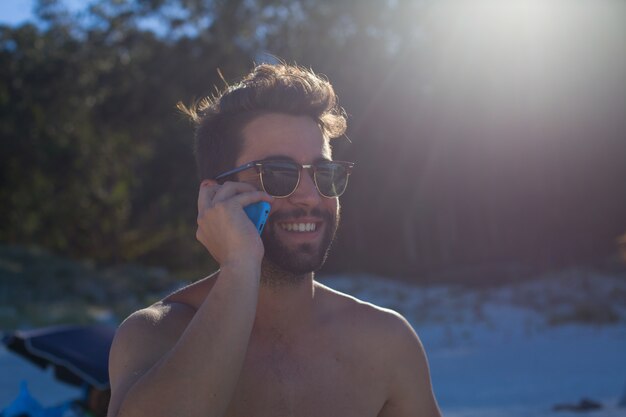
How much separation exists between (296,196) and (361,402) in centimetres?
64

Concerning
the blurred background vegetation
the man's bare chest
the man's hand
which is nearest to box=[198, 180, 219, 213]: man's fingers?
the man's hand

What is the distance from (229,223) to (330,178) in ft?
1.41

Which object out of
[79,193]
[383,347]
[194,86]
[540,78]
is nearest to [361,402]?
[383,347]

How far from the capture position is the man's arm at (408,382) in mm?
2359

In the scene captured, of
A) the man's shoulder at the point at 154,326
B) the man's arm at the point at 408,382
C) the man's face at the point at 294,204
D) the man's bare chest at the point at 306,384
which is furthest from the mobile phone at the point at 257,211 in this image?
the man's arm at the point at 408,382

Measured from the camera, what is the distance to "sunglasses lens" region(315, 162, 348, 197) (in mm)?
2260

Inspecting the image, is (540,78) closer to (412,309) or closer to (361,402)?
(412,309)

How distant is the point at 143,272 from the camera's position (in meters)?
17.7

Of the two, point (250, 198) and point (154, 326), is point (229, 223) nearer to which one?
point (250, 198)

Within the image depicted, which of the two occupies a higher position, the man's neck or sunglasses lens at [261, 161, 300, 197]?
sunglasses lens at [261, 161, 300, 197]

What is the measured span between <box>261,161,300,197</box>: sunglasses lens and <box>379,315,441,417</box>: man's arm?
1.99 ft

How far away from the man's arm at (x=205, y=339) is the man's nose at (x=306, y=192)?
0.55ft

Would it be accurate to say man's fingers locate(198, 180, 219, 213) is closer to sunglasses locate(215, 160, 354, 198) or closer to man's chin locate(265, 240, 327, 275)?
sunglasses locate(215, 160, 354, 198)

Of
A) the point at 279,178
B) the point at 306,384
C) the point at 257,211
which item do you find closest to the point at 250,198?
the point at 257,211
